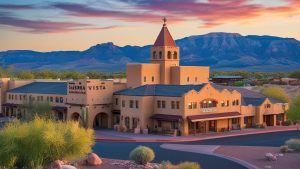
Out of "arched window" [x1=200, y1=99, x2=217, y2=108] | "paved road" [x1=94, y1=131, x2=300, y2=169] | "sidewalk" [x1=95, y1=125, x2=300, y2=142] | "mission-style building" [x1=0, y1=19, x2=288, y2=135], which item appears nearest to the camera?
"paved road" [x1=94, y1=131, x2=300, y2=169]

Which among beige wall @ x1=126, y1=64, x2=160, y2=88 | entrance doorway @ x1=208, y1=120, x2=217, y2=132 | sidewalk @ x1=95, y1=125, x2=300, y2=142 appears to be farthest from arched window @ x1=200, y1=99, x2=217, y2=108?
beige wall @ x1=126, y1=64, x2=160, y2=88

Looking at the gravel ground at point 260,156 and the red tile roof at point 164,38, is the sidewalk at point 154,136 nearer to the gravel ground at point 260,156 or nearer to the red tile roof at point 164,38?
the gravel ground at point 260,156

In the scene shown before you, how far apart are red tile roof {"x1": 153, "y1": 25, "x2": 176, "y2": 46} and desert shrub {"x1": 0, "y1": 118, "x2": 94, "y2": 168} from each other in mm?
35588

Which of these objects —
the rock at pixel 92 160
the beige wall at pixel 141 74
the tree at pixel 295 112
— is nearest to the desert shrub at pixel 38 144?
the rock at pixel 92 160

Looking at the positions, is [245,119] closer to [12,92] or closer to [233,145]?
[233,145]

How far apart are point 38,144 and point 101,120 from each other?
34.6 metres

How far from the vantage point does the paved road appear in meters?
33.9

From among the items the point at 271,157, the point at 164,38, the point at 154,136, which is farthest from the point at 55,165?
the point at 164,38

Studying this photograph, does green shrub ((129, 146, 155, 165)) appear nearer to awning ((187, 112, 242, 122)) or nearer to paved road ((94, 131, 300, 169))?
paved road ((94, 131, 300, 169))

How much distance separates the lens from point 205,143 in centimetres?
4469

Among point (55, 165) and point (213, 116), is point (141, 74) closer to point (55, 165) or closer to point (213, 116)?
point (213, 116)

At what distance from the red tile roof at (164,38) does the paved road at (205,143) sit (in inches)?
656

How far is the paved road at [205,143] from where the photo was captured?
111 feet

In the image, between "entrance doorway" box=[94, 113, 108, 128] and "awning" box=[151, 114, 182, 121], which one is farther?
"entrance doorway" box=[94, 113, 108, 128]
